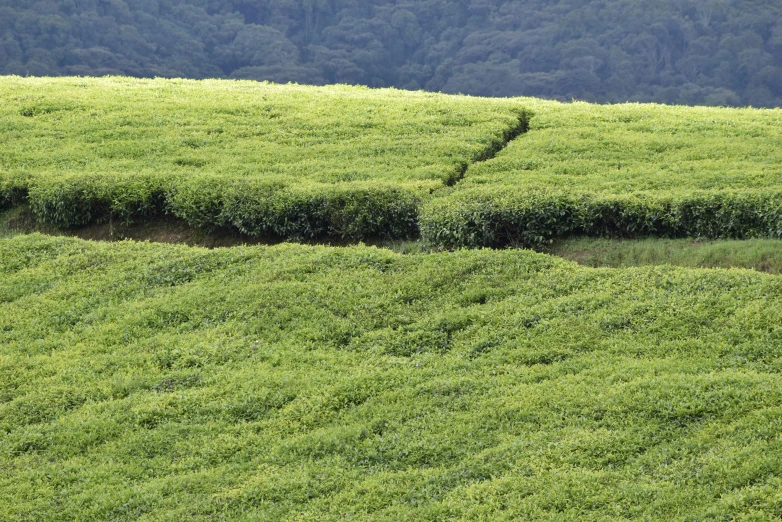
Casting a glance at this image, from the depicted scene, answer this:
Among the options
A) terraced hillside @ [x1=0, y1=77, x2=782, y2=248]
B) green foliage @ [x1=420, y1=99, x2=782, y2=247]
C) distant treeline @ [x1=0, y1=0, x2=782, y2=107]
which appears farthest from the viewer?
distant treeline @ [x1=0, y1=0, x2=782, y2=107]

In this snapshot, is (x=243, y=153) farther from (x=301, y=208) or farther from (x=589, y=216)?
(x=589, y=216)

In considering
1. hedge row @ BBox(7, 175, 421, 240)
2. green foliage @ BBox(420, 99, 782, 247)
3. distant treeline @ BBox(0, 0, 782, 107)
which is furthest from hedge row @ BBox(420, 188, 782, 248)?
distant treeline @ BBox(0, 0, 782, 107)

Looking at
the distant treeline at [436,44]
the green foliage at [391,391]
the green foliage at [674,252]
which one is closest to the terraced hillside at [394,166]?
the green foliage at [674,252]

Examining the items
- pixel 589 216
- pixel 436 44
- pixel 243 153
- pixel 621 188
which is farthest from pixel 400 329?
pixel 436 44

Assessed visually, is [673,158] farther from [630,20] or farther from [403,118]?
[630,20]

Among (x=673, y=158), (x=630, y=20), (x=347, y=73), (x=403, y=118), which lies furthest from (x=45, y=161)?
(x=630, y=20)

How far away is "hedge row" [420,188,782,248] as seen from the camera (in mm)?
14570

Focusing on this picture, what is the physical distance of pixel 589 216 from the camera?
15.0 metres

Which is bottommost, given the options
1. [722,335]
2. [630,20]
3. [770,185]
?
[722,335]

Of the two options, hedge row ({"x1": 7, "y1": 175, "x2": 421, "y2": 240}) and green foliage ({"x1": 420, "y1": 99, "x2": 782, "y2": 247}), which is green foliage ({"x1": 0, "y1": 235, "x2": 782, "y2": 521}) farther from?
hedge row ({"x1": 7, "y1": 175, "x2": 421, "y2": 240})

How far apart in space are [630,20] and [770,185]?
66124 mm

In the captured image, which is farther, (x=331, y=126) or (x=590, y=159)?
(x=331, y=126)

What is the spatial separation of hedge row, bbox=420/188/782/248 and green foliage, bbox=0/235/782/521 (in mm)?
1322

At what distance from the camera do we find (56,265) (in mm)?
15141
